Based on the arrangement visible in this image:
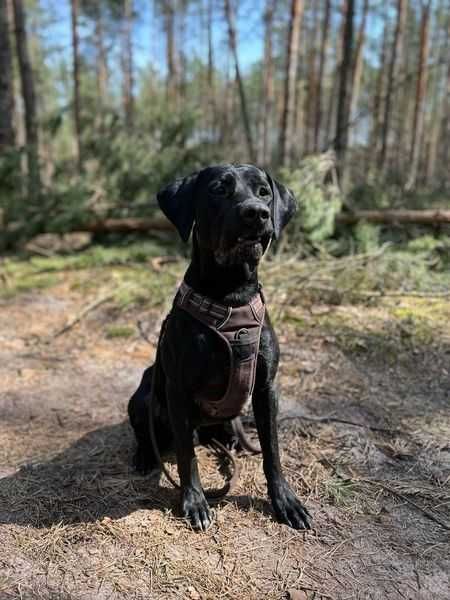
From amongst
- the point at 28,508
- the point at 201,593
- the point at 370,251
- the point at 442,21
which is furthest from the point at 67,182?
the point at 442,21

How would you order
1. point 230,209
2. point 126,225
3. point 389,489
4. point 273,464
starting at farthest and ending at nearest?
1. point 126,225
2. point 389,489
3. point 273,464
4. point 230,209

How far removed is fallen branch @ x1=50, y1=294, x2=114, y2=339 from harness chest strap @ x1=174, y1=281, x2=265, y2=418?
3.21 metres

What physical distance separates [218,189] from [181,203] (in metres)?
0.21

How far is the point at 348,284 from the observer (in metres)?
5.68

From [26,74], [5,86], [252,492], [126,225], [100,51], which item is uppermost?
[100,51]

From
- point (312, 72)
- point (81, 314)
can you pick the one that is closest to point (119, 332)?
point (81, 314)

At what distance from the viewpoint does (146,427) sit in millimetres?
2898

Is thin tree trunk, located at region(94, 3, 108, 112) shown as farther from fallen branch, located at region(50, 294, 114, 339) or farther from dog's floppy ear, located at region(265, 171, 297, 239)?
dog's floppy ear, located at region(265, 171, 297, 239)

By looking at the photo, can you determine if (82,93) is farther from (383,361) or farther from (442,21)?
(442,21)

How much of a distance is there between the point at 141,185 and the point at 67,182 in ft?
4.22

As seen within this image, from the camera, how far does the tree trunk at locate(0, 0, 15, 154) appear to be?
8.52 m

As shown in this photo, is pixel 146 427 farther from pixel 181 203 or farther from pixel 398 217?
pixel 398 217

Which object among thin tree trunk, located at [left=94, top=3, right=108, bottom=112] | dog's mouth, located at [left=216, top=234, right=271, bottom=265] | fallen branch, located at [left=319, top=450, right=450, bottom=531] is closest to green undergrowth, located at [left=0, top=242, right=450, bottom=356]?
fallen branch, located at [left=319, top=450, right=450, bottom=531]

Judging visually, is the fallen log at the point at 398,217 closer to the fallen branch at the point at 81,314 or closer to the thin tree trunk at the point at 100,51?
the fallen branch at the point at 81,314
